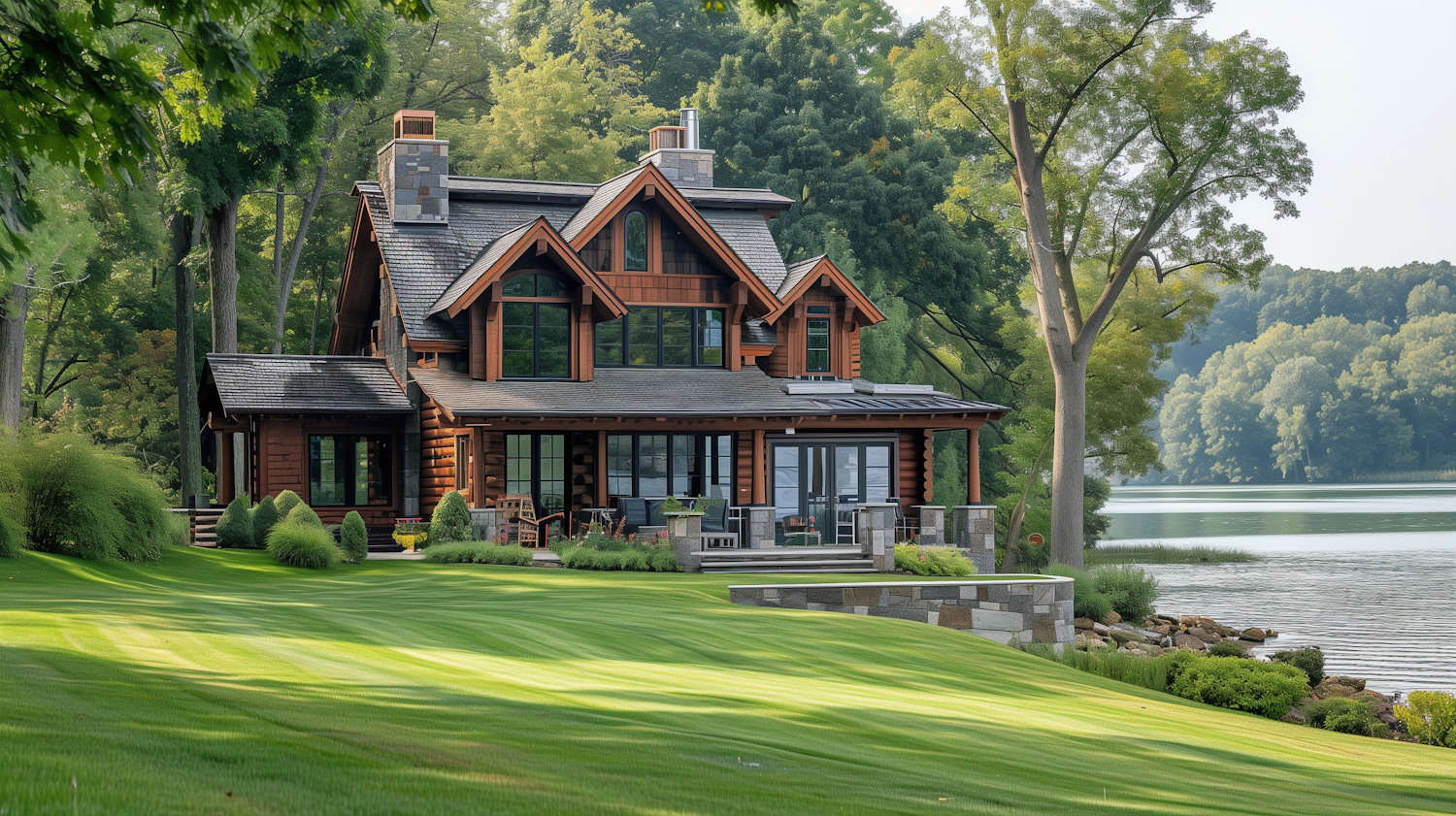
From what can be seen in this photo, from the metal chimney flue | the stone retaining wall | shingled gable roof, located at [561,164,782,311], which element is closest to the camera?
the stone retaining wall

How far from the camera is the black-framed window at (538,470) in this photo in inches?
1038

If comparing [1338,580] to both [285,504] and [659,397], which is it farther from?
[285,504]

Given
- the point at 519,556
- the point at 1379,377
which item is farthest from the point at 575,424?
the point at 1379,377

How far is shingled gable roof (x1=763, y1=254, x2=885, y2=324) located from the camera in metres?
28.9

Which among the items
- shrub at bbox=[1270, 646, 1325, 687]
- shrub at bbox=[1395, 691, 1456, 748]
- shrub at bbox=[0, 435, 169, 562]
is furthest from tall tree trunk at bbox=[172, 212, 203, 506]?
shrub at bbox=[1395, 691, 1456, 748]

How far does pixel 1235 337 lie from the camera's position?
465 ft

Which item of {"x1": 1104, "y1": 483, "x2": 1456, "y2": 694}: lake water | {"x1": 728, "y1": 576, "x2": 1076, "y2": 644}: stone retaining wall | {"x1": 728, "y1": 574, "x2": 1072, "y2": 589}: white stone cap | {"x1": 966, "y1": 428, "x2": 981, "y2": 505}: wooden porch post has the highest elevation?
{"x1": 966, "y1": 428, "x2": 981, "y2": 505}: wooden porch post

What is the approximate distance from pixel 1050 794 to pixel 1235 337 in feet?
479

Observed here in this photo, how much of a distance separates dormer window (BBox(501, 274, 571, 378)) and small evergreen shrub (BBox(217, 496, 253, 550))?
593 centimetres

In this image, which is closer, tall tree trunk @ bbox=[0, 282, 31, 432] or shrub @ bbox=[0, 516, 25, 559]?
shrub @ bbox=[0, 516, 25, 559]

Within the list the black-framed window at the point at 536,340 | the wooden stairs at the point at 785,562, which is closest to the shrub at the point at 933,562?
the wooden stairs at the point at 785,562

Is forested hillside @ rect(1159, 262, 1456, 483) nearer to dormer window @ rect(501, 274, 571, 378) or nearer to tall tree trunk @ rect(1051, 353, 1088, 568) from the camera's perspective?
tall tree trunk @ rect(1051, 353, 1088, 568)

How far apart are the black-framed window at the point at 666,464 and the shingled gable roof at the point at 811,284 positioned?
140 inches

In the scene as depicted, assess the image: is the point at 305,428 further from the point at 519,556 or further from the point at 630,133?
the point at 630,133
